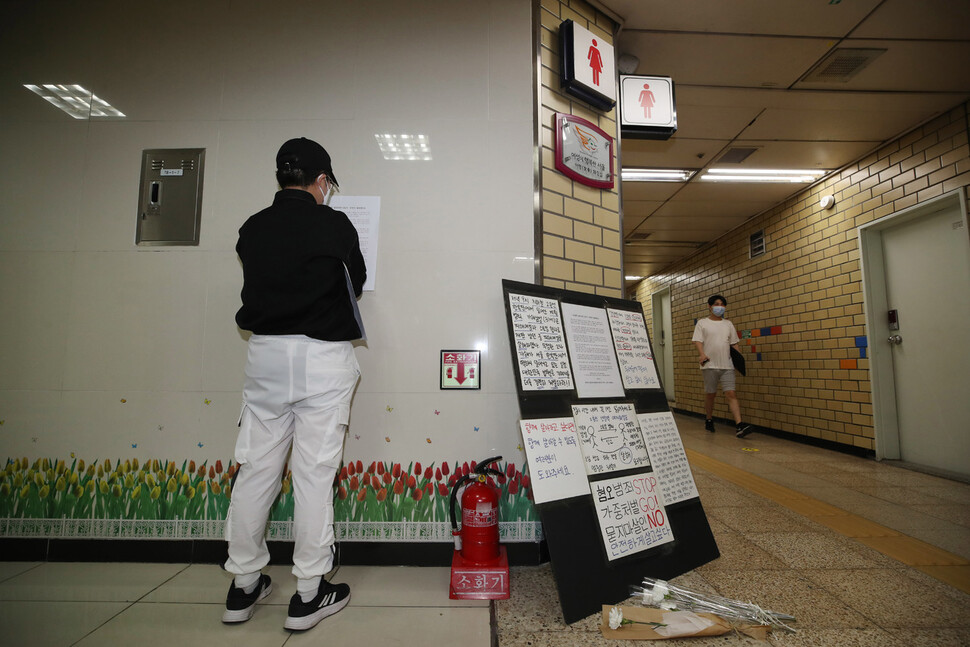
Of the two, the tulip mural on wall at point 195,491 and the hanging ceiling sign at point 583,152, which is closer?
the tulip mural on wall at point 195,491

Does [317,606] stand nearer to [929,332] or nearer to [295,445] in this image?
[295,445]

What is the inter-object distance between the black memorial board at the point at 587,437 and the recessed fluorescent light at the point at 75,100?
7.61 feet

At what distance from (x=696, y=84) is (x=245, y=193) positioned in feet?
10.4

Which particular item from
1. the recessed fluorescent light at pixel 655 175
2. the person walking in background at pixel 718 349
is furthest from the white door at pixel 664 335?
the recessed fluorescent light at pixel 655 175

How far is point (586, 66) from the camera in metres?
2.19

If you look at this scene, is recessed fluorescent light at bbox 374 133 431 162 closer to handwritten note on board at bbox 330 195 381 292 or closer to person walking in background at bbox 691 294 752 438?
handwritten note on board at bbox 330 195 381 292

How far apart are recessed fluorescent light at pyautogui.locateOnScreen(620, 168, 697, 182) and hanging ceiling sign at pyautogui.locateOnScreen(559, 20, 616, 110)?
2268 mm

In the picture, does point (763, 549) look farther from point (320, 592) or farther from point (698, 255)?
point (698, 255)

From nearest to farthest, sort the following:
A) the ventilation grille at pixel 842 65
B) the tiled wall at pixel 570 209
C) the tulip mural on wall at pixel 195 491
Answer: the tulip mural on wall at pixel 195 491, the tiled wall at pixel 570 209, the ventilation grille at pixel 842 65

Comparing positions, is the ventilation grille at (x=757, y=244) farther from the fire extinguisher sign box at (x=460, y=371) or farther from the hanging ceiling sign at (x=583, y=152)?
the fire extinguisher sign box at (x=460, y=371)

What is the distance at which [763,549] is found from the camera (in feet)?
6.43

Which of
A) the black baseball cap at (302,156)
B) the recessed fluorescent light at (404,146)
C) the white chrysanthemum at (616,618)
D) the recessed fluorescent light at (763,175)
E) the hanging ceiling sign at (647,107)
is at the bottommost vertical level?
the white chrysanthemum at (616,618)

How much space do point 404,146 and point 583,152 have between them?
920mm

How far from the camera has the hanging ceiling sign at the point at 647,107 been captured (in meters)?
2.49
